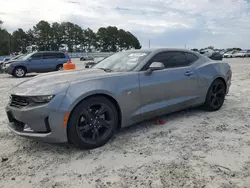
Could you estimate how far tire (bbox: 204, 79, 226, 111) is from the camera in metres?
4.69

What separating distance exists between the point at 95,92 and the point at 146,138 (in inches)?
42.6

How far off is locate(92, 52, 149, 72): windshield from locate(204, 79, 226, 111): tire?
1.70 meters

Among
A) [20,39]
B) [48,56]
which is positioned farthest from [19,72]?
[20,39]

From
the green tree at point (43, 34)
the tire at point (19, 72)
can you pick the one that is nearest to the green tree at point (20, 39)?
the green tree at point (43, 34)

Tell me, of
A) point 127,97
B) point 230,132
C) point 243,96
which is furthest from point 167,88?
point 243,96

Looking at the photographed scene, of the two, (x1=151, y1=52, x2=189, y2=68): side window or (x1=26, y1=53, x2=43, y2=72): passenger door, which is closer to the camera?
(x1=151, y1=52, x2=189, y2=68): side window

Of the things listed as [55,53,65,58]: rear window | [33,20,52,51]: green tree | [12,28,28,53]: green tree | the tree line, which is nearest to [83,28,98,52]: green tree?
the tree line

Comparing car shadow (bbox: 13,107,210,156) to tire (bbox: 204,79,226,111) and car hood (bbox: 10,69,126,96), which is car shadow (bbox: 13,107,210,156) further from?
tire (bbox: 204,79,226,111)

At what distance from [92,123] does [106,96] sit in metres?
0.42

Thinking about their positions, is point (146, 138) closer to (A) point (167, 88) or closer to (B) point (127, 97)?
(B) point (127, 97)

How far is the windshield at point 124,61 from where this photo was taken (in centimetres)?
376

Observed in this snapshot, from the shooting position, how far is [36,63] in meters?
14.0

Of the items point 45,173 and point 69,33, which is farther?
point 69,33

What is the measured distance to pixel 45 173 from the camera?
2.61m
